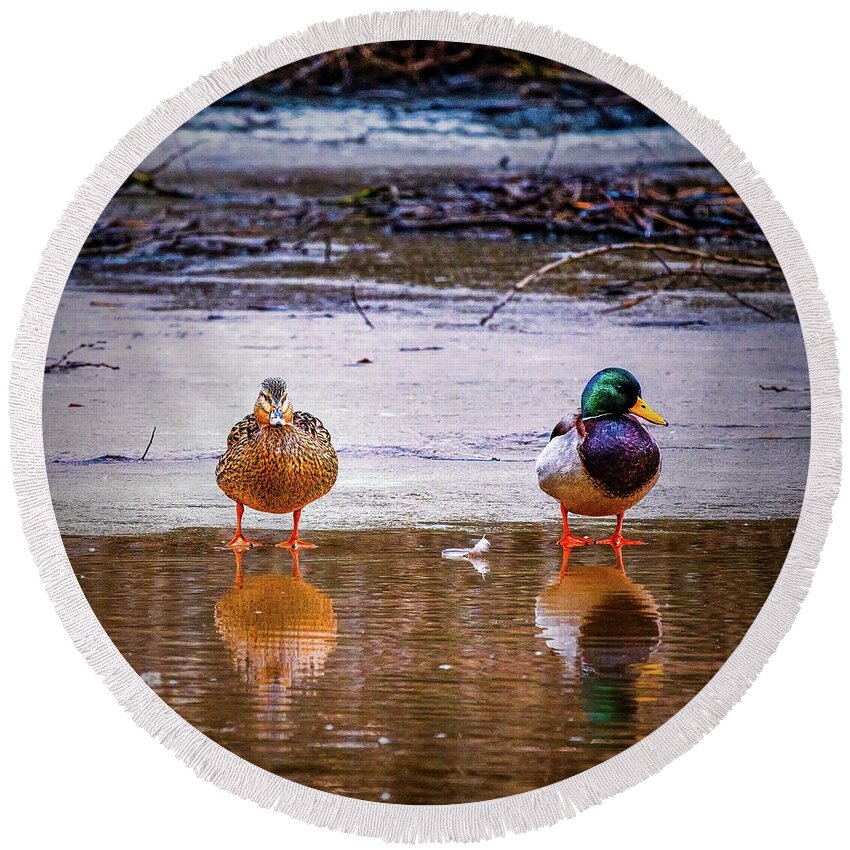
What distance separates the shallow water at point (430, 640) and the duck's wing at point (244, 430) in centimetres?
16

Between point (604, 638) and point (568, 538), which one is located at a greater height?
point (568, 538)

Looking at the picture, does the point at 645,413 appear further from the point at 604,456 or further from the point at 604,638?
the point at 604,638

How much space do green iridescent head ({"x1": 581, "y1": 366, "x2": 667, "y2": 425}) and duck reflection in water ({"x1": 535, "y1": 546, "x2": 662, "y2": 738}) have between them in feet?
0.79

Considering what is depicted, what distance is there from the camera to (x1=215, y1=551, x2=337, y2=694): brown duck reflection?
A: 7.98ft

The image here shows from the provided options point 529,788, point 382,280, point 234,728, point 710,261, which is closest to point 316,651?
point 234,728

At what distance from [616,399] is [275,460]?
565 millimetres

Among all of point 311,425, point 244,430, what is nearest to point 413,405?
point 311,425

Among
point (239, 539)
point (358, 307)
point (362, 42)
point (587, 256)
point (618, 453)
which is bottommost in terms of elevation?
point (239, 539)

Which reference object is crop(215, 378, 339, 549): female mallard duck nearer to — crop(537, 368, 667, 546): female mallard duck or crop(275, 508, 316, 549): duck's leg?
crop(275, 508, 316, 549): duck's leg

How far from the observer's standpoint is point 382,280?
272 centimetres

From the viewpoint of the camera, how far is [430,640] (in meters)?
2.46

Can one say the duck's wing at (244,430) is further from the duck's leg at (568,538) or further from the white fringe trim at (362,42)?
the duck's leg at (568,538)

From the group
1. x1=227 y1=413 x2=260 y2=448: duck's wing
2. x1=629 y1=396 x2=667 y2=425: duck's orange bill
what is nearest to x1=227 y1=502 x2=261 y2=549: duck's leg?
x1=227 y1=413 x2=260 y2=448: duck's wing

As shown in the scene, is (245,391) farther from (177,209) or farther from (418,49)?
(418,49)
